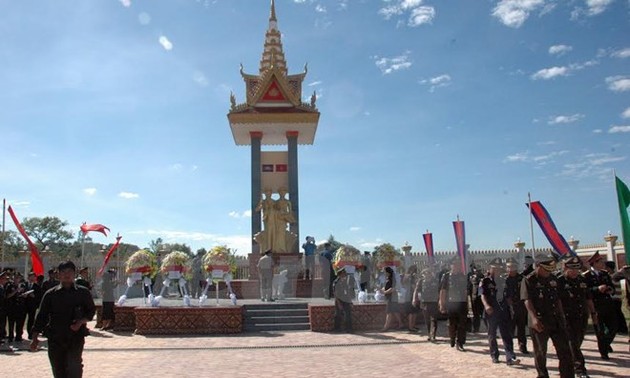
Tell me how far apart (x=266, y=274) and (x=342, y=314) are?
3.41m

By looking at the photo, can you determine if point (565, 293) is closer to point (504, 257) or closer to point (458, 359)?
point (458, 359)

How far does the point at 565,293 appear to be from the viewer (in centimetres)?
752

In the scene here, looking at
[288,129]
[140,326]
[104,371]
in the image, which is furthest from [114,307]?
[288,129]

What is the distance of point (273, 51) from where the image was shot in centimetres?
2859

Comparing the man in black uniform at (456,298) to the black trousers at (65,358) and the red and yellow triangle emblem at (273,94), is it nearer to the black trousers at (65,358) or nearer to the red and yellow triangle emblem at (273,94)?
the black trousers at (65,358)

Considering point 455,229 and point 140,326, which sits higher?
point 455,229

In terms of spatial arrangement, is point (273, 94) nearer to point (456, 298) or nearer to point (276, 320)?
point (276, 320)

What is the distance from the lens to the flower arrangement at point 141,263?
45.8 feet

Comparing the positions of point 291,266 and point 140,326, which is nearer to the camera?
point 140,326

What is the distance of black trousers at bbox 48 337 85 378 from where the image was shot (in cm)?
554

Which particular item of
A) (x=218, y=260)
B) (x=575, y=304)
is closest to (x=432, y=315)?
(x=575, y=304)

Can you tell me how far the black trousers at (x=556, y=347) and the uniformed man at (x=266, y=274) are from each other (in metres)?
9.70

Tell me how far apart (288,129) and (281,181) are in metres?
2.68

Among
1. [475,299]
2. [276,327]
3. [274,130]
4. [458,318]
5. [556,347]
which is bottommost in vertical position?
[276,327]
